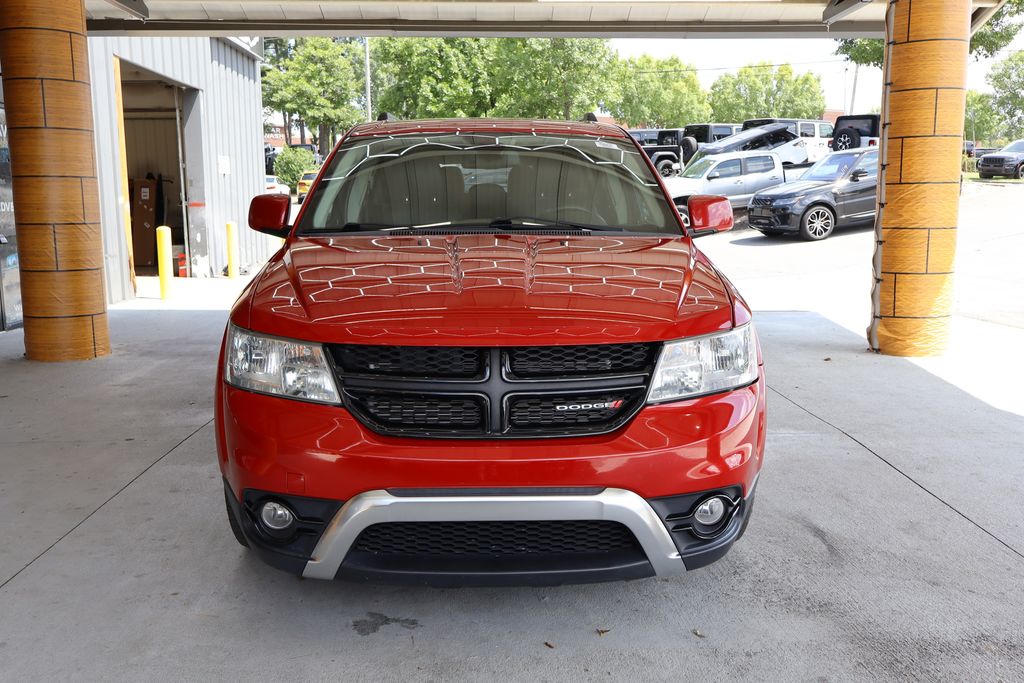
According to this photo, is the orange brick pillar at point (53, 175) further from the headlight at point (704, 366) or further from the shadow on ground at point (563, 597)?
the headlight at point (704, 366)

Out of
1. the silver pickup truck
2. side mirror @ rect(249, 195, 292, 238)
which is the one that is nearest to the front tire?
the silver pickup truck

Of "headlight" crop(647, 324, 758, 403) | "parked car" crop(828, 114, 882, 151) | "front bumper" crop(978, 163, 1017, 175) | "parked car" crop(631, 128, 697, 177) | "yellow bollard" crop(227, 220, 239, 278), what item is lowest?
"yellow bollard" crop(227, 220, 239, 278)

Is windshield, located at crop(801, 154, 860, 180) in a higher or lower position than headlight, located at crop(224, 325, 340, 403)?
higher

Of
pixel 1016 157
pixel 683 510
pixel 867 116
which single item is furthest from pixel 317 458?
pixel 1016 157

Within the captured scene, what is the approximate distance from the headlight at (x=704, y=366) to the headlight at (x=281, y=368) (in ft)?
3.19

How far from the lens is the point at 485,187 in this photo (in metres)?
4.03

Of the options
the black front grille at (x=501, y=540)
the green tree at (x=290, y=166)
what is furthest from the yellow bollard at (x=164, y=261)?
the green tree at (x=290, y=166)

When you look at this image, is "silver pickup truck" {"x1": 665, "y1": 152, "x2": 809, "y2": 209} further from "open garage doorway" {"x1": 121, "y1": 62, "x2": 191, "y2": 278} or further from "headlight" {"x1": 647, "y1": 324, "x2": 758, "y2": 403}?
"headlight" {"x1": 647, "y1": 324, "x2": 758, "y2": 403}

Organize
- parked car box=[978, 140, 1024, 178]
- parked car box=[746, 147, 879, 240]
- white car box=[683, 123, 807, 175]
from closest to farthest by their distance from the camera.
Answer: parked car box=[746, 147, 879, 240], white car box=[683, 123, 807, 175], parked car box=[978, 140, 1024, 178]

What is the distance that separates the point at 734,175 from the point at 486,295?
754 inches

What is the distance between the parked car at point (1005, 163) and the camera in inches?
1147

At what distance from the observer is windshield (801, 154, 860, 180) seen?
17828mm

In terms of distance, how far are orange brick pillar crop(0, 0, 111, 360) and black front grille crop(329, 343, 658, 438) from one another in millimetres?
5678

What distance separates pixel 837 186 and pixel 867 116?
33.8ft
